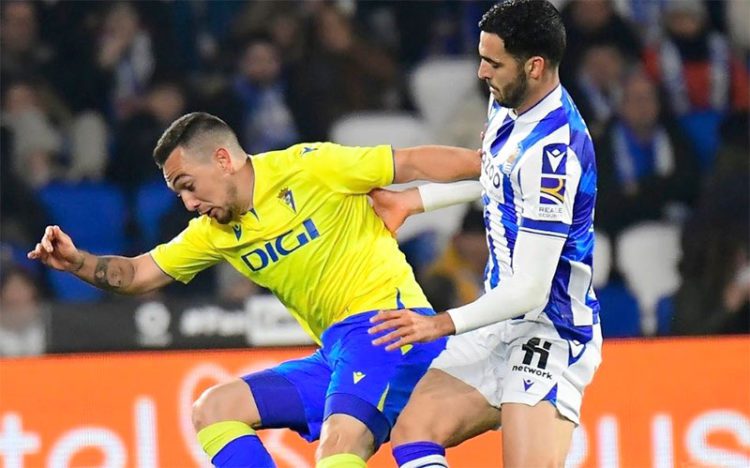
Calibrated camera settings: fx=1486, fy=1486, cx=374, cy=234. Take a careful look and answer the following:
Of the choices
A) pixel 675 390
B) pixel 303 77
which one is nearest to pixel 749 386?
pixel 675 390

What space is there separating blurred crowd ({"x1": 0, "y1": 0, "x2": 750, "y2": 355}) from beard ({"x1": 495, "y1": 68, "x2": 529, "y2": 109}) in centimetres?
368

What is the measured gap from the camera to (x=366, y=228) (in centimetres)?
469

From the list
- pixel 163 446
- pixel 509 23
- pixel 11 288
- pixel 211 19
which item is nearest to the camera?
pixel 509 23

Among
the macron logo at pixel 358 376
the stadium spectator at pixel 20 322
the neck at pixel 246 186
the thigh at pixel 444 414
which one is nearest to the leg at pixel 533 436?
the thigh at pixel 444 414

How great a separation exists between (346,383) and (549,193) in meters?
0.89

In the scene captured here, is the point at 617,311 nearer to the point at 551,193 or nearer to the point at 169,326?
the point at 169,326

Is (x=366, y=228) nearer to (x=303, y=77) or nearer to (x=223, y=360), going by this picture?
(x=223, y=360)

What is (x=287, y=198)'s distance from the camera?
15.1ft

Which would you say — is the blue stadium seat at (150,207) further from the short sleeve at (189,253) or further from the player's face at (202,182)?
the player's face at (202,182)

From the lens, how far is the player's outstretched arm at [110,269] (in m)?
4.59

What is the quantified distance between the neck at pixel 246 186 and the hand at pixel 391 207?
1.27ft

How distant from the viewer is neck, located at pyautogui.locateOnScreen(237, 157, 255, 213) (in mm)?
4566

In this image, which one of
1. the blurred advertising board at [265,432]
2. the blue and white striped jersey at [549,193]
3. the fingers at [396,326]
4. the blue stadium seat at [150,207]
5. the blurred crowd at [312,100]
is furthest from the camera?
the blue stadium seat at [150,207]

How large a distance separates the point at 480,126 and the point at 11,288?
2768mm
